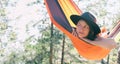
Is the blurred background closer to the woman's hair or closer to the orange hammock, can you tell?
the orange hammock

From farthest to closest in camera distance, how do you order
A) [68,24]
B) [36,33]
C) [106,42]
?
1. [36,33]
2. [68,24]
3. [106,42]

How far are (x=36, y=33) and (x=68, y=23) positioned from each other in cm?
581

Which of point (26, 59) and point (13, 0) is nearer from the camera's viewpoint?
point (26, 59)

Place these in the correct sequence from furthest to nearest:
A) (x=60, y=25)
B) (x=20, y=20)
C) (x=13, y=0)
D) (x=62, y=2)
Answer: (x=13, y=0), (x=20, y=20), (x=62, y=2), (x=60, y=25)

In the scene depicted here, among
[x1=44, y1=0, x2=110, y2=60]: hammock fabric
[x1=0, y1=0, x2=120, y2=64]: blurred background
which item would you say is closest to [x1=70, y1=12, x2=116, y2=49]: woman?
[x1=44, y1=0, x2=110, y2=60]: hammock fabric

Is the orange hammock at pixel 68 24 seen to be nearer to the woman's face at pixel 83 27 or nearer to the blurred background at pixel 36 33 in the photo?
the woman's face at pixel 83 27

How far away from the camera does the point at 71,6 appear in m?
3.69

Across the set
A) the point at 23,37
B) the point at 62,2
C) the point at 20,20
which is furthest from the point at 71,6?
the point at 20,20

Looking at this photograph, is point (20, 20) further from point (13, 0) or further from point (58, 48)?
point (58, 48)

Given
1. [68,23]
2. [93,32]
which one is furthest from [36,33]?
[93,32]

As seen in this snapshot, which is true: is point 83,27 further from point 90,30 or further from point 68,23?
point 68,23

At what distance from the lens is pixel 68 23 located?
3.14 metres

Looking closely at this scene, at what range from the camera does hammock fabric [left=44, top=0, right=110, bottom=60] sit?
2.66 metres

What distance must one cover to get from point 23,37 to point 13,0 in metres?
2.75
